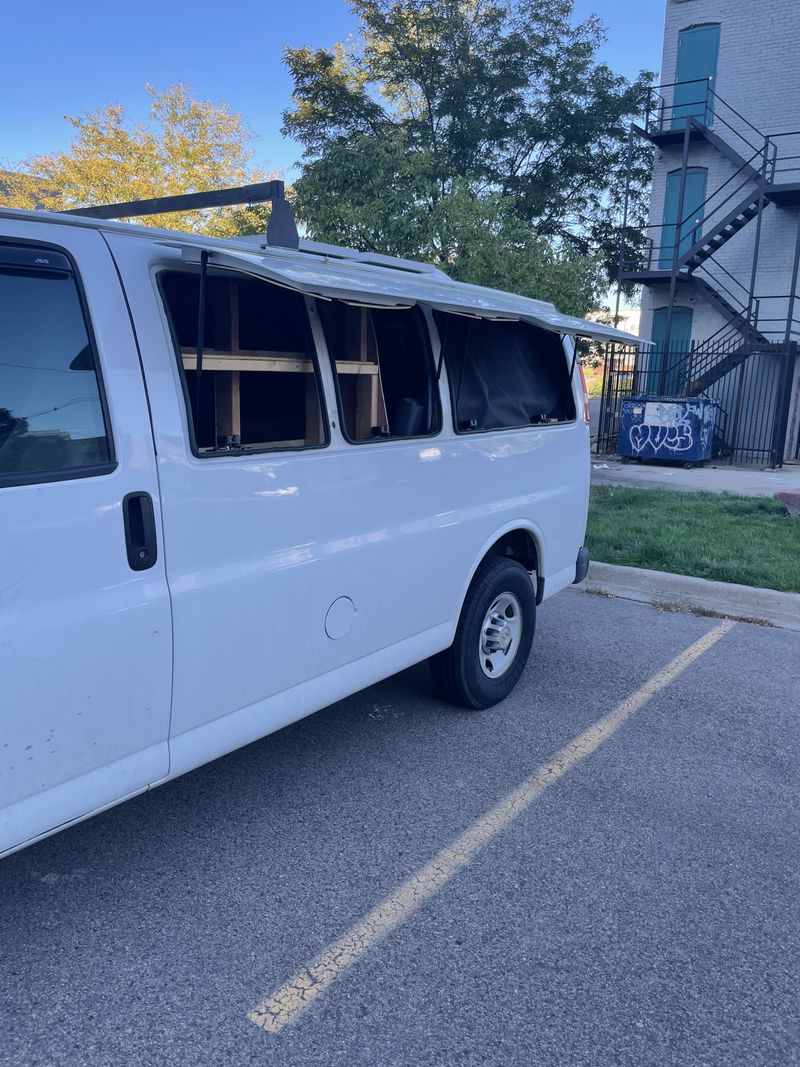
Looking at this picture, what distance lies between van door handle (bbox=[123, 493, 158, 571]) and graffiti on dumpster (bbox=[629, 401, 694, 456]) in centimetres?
1486

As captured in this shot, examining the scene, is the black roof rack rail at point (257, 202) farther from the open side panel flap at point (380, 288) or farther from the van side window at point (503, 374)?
the van side window at point (503, 374)

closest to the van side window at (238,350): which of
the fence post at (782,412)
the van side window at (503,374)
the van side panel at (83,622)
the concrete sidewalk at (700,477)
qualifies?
the van side panel at (83,622)

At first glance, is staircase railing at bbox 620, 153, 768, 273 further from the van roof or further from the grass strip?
the van roof

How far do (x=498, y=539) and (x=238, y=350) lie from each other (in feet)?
6.03

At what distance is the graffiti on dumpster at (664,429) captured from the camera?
52.6 ft

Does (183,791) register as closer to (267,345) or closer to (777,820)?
(267,345)

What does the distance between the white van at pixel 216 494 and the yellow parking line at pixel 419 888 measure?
0.67 metres

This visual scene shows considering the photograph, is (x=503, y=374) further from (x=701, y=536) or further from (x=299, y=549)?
(x=701, y=536)

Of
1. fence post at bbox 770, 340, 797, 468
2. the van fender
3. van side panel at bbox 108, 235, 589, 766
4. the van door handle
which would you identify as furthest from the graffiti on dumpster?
the van door handle

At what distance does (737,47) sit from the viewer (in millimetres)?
18688

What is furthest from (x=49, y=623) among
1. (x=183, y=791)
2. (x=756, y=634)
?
(x=756, y=634)

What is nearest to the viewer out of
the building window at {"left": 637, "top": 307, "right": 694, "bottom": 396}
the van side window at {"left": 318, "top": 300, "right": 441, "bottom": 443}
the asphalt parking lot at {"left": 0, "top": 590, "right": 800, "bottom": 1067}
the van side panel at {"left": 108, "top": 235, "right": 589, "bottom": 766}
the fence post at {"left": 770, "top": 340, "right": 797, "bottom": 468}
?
the asphalt parking lot at {"left": 0, "top": 590, "right": 800, "bottom": 1067}

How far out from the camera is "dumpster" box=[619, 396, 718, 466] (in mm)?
16016

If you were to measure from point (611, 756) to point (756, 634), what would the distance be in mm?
2480
